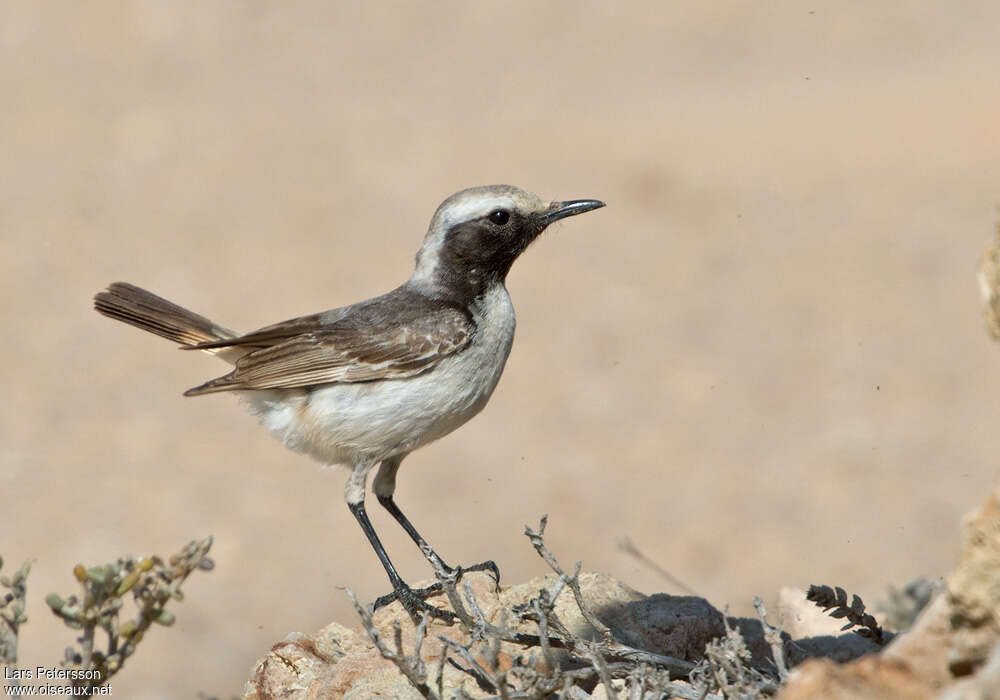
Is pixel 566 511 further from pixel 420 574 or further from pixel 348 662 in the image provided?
pixel 348 662

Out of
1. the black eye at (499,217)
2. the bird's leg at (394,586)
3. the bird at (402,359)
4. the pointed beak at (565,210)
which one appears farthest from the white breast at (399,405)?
the pointed beak at (565,210)

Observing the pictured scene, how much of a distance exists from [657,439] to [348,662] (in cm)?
716

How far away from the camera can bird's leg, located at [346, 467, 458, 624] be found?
19.9 feet

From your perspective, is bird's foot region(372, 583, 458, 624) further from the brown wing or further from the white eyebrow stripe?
the white eyebrow stripe

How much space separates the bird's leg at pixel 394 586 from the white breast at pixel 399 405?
0.13 m

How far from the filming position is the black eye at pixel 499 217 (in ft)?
22.7

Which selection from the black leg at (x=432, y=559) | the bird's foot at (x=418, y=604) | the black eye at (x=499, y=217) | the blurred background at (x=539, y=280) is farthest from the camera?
the blurred background at (x=539, y=280)

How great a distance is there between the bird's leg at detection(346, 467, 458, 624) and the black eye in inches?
58.9

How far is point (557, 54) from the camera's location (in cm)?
2300

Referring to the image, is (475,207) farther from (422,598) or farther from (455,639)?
(455,639)

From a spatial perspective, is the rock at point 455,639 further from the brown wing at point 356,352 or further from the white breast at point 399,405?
the brown wing at point 356,352

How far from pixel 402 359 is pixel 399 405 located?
9.9 inches

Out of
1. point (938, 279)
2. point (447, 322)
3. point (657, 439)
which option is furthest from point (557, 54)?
point (447, 322)

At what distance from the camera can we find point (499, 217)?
22.7 feet
